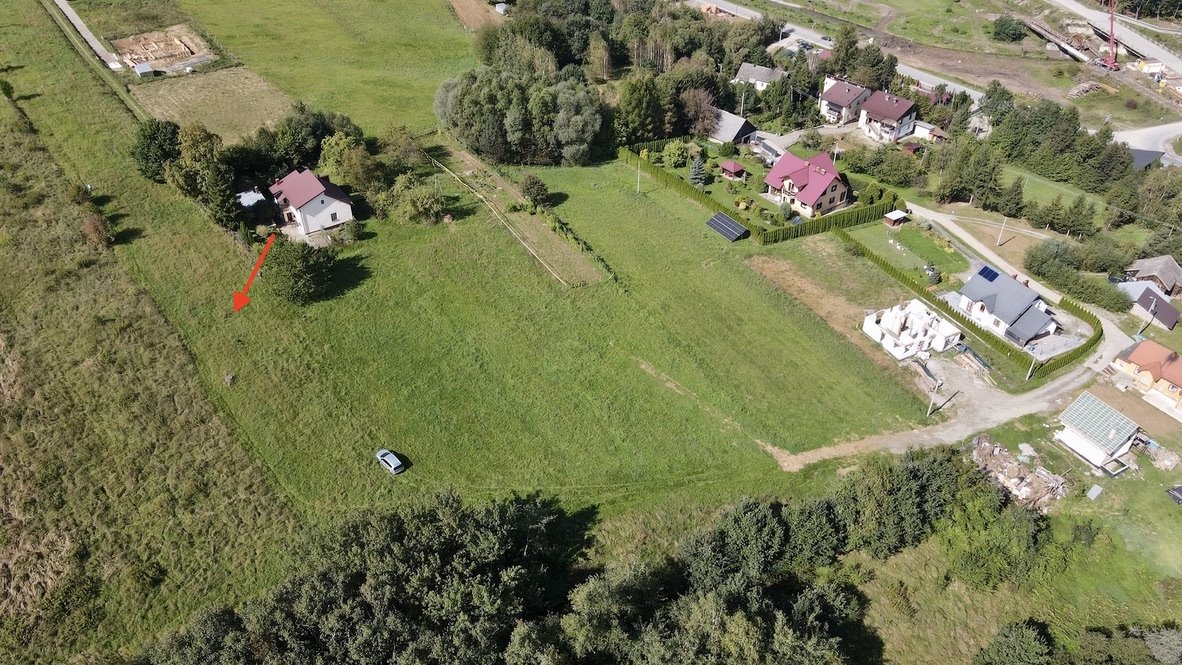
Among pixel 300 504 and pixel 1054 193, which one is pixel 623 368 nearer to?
pixel 300 504

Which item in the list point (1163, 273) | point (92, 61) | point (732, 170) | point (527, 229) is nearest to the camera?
point (1163, 273)

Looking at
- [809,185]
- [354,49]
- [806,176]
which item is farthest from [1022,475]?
[354,49]

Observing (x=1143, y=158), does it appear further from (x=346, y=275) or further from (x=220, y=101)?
(x=220, y=101)

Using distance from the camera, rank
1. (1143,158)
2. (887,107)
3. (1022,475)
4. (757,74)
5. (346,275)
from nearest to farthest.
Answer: (1022,475) < (346,275) < (1143,158) < (887,107) < (757,74)

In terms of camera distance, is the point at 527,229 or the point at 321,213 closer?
the point at 321,213

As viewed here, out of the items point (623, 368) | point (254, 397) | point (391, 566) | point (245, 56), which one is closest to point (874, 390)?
point (623, 368)

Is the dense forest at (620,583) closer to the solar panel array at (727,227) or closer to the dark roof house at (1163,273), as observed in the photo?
the solar panel array at (727,227)
